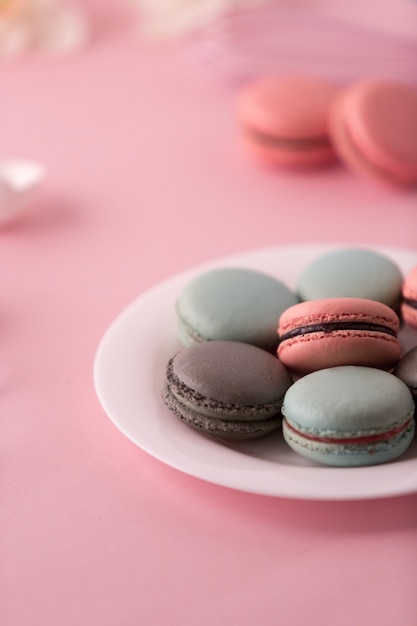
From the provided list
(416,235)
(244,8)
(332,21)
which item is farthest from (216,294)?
(244,8)

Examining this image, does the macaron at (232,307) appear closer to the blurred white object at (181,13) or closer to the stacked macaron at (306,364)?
the stacked macaron at (306,364)

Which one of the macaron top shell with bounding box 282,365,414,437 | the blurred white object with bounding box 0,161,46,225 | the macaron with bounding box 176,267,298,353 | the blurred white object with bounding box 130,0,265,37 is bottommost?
the macaron top shell with bounding box 282,365,414,437

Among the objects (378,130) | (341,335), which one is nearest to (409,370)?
(341,335)

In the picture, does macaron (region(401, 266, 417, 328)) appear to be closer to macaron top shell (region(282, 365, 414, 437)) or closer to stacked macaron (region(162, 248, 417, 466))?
Answer: stacked macaron (region(162, 248, 417, 466))

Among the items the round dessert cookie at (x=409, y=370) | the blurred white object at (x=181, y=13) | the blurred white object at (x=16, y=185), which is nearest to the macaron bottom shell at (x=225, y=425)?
the round dessert cookie at (x=409, y=370)

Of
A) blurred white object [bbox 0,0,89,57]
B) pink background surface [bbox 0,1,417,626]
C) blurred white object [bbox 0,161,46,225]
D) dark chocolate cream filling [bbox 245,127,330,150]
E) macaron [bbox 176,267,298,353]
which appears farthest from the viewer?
blurred white object [bbox 0,0,89,57]

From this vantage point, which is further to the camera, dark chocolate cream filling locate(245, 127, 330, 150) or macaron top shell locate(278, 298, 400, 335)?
dark chocolate cream filling locate(245, 127, 330, 150)

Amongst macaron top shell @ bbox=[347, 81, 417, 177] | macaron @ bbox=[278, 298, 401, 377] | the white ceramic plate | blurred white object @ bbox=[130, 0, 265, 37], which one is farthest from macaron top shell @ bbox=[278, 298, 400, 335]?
blurred white object @ bbox=[130, 0, 265, 37]
